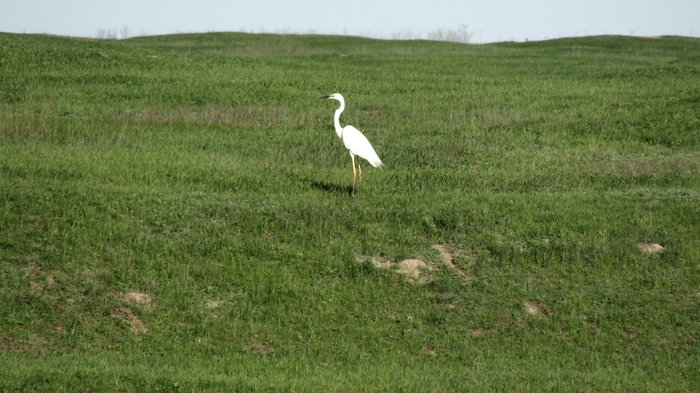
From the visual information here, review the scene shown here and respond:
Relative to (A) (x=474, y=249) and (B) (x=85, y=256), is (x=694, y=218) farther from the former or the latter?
(B) (x=85, y=256)

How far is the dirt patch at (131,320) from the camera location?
34.7 feet

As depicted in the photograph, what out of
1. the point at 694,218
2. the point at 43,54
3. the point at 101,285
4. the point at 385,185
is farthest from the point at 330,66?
the point at 101,285

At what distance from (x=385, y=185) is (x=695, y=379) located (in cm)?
819

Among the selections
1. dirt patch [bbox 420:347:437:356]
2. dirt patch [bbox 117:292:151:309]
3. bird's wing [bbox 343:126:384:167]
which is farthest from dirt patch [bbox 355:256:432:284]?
bird's wing [bbox 343:126:384:167]

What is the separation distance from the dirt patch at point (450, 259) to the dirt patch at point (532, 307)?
3.14 ft

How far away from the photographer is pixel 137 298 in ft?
36.7

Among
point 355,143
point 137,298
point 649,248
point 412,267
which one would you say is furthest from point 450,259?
point 137,298

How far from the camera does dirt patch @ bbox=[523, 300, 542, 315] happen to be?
38.5 ft

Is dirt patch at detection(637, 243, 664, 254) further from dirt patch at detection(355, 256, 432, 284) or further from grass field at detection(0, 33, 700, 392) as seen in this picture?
dirt patch at detection(355, 256, 432, 284)

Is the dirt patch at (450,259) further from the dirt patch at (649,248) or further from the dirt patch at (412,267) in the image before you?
the dirt patch at (649,248)

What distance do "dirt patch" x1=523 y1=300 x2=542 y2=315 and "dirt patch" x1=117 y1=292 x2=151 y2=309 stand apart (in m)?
5.24

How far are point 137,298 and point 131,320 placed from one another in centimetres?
51

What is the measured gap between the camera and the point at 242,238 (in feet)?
43.2

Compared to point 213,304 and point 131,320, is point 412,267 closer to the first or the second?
point 213,304
